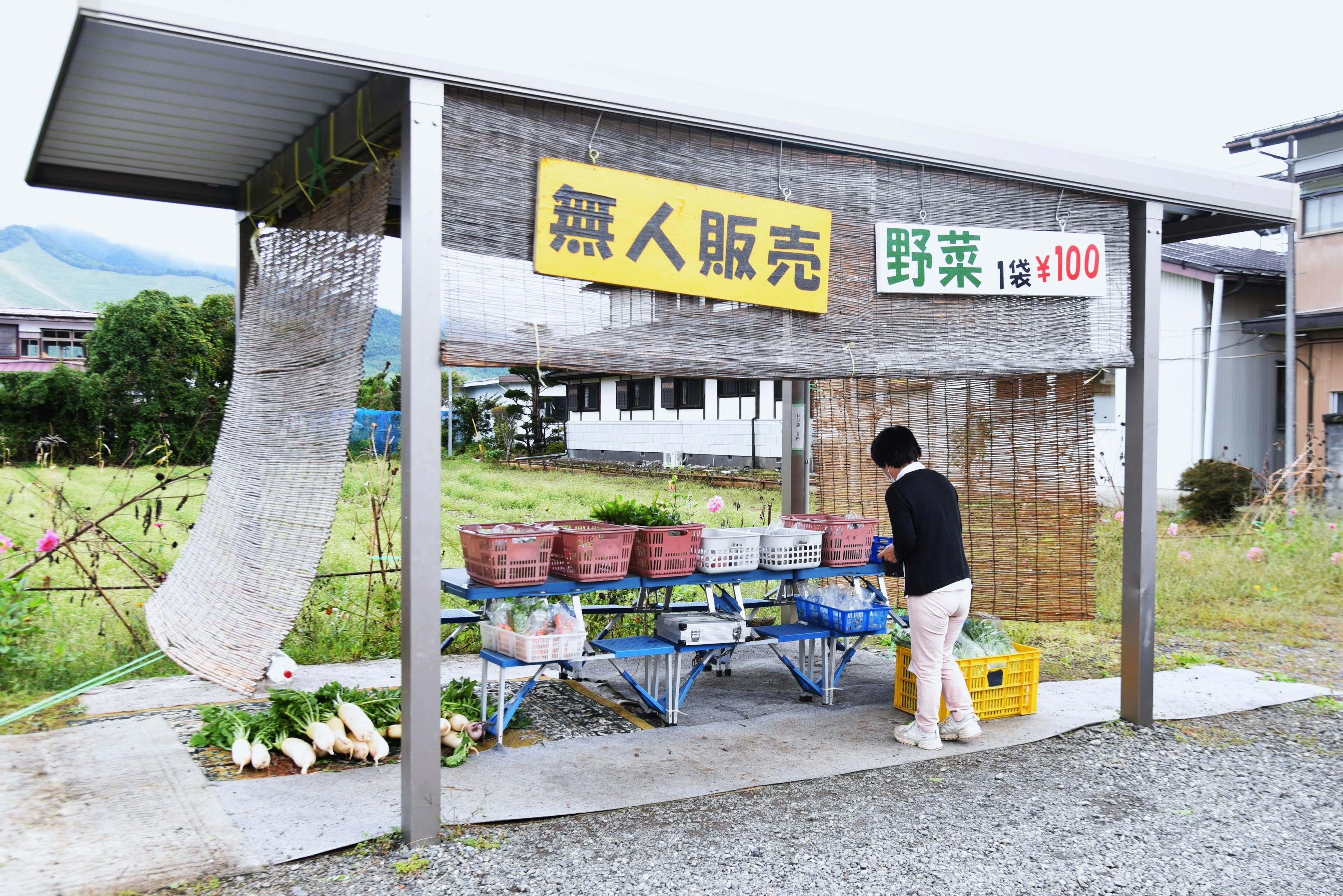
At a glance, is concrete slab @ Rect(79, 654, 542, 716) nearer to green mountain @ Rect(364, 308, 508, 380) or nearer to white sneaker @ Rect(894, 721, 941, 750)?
green mountain @ Rect(364, 308, 508, 380)

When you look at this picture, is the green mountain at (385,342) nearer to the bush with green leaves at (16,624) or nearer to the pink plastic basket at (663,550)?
the pink plastic basket at (663,550)

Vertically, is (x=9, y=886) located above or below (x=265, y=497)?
below

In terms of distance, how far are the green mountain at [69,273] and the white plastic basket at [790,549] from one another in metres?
93.1

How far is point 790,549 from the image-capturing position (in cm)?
555

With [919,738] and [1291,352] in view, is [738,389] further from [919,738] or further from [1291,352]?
→ [919,738]

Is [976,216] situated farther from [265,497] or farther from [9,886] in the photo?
[9,886]

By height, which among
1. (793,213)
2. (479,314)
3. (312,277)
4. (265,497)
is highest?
(793,213)

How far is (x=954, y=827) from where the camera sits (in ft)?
13.1

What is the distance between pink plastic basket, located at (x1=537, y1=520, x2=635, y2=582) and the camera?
15.6 feet

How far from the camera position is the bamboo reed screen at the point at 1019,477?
6.35 meters

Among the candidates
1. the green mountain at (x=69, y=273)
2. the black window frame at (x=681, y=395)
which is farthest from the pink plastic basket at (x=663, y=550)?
the green mountain at (x=69, y=273)

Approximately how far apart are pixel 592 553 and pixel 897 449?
1.78 m

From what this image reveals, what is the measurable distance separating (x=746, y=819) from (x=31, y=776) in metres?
3.22

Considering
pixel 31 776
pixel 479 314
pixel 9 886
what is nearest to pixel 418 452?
pixel 479 314
